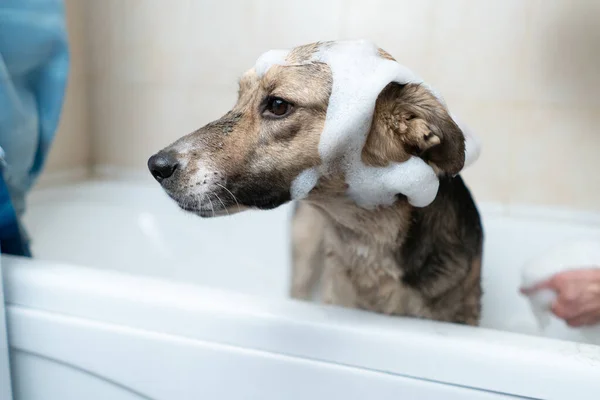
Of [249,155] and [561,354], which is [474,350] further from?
[249,155]

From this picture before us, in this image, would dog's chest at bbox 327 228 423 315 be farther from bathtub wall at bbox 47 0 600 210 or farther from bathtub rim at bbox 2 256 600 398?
bathtub wall at bbox 47 0 600 210

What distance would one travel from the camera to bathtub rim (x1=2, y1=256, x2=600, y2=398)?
0.67 metres

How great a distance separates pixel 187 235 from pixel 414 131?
115 cm

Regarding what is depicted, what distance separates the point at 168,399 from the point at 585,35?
56.7 inches

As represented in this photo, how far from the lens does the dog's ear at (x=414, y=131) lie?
755mm

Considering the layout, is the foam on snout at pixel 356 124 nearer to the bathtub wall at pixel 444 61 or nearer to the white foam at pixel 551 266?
the white foam at pixel 551 266

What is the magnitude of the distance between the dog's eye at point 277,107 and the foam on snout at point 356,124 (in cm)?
6

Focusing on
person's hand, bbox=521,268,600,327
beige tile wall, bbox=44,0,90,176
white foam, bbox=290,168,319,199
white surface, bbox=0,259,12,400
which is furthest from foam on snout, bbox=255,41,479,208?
beige tile wall, bbox=44,0,90,176

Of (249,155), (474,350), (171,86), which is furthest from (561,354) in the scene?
(171,86)

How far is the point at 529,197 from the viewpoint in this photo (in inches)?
65.4

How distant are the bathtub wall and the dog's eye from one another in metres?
0.80

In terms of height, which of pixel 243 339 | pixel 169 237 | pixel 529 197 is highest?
pixel 243 339

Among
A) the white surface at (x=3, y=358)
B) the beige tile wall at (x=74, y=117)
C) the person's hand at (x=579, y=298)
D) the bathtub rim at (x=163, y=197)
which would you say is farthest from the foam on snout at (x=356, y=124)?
the beige tile wall at (x=74, y=117)

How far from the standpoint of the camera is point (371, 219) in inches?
36.1
